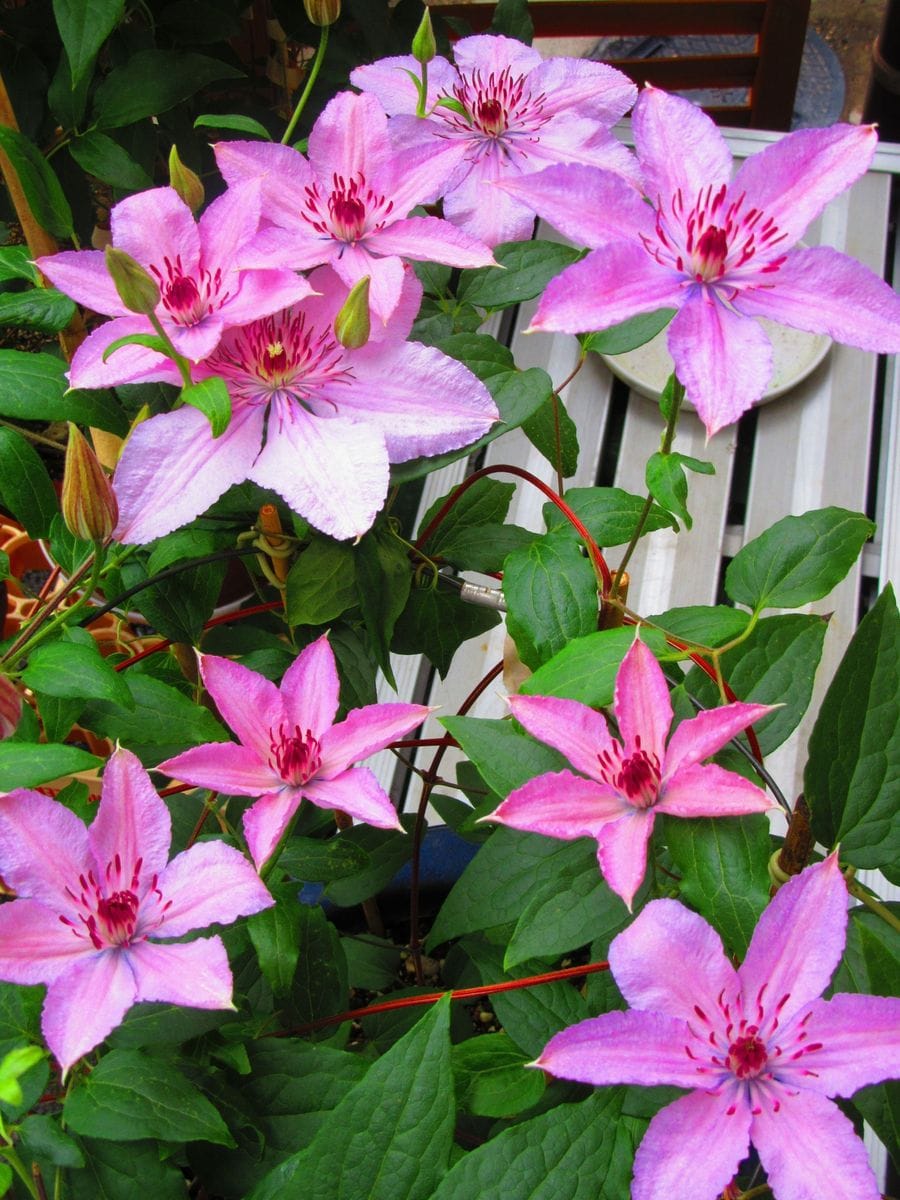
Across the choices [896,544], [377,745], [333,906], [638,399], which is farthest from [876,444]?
[377,745]

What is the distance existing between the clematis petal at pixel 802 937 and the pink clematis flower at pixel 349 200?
0.29m

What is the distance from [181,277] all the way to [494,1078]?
0.41m

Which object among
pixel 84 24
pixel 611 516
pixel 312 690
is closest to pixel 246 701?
pixel 312 690

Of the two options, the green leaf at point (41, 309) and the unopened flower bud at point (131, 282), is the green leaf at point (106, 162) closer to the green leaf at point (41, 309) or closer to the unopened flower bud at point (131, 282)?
the green leaf at point (41, 309)

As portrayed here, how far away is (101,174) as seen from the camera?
0.83 m

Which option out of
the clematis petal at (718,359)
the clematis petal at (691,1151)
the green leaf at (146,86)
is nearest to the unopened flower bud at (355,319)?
the clematis petal at (718,359)

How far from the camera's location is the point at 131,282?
0.45 metres

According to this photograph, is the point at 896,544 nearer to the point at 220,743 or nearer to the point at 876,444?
the point at 876,444

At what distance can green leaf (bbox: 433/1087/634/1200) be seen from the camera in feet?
1.45

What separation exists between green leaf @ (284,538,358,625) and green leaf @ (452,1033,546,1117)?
234mm

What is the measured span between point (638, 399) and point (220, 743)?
93 cm

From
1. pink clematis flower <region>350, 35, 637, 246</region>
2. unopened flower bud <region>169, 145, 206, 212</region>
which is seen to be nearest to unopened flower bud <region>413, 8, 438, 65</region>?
pink clematis flower <region>350, 35, 637, 246</region>

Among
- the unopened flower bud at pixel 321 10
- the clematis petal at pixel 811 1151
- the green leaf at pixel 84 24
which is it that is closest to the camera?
the clematis petal at pixel 811 1151

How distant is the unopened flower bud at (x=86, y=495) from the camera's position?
0.49m
